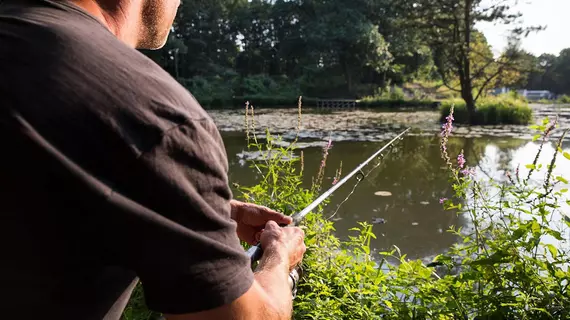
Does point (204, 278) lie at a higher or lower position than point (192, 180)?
lower

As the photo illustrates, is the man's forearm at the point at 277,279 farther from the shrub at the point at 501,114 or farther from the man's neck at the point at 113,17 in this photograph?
the shrub at the point at 501,114

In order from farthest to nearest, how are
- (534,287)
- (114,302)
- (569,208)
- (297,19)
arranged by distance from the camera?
1. (297,19)
2. (569,208)
3. (534,287)
4. (114,302)

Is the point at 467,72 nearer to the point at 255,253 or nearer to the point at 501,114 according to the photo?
the point at 501,114

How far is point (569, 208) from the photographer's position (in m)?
4.79

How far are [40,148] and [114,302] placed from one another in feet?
0.96

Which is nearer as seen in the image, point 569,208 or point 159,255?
point 159,255

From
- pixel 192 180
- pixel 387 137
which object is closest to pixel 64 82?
pixel 192 180

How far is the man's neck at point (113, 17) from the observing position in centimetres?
71


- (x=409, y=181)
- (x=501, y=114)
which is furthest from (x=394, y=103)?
(x=409, y=181)

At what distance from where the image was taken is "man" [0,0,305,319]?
551mm

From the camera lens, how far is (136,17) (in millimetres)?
815

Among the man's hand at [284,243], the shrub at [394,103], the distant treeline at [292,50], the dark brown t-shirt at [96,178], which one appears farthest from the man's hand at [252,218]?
the distant treeline at [292,50]

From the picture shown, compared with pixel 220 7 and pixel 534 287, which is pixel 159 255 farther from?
pixel 220 7

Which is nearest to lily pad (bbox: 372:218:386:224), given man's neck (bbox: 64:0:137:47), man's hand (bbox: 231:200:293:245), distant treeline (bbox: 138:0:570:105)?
man's hand (bbox: 231:200:293:245)
